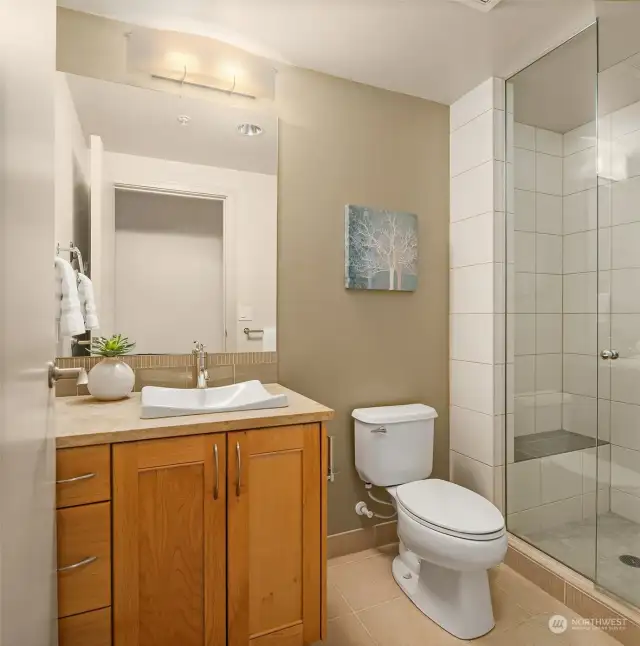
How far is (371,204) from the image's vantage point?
2191mm

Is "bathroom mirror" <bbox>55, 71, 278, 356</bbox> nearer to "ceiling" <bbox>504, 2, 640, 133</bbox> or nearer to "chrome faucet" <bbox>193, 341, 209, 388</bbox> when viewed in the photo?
"chrome faucet" <bbox>193, 341, 209, 388</bbox>

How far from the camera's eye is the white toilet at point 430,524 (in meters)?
1.54

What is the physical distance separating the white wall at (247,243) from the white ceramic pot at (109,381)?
1.57 feet

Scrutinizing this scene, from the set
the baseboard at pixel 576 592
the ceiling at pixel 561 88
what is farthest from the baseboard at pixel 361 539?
the ceiling at pixel 561 88

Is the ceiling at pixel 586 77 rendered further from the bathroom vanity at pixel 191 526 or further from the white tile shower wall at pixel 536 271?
the bathroom vanity at pixel 191 526

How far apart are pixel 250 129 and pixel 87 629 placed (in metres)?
1.92

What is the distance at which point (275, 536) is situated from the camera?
1423mm

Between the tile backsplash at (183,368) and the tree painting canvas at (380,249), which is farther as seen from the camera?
the tree painting canvas at (380,249)

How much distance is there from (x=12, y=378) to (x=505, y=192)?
2.17 meters

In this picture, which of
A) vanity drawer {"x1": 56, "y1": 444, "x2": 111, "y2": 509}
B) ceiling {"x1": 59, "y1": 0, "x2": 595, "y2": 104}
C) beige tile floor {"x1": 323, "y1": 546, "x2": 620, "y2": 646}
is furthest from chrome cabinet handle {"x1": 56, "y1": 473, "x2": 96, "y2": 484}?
ceiling {"x1": 59, "y1": 0, "x2": 595, "y2": 104}

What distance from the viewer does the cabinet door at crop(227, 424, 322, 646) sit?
1362mm

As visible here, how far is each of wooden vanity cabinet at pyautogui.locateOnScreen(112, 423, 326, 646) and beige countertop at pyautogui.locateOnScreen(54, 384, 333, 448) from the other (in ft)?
0.10

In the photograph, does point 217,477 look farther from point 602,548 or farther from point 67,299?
point 602,548

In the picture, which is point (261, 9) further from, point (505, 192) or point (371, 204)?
point (505, 192)
